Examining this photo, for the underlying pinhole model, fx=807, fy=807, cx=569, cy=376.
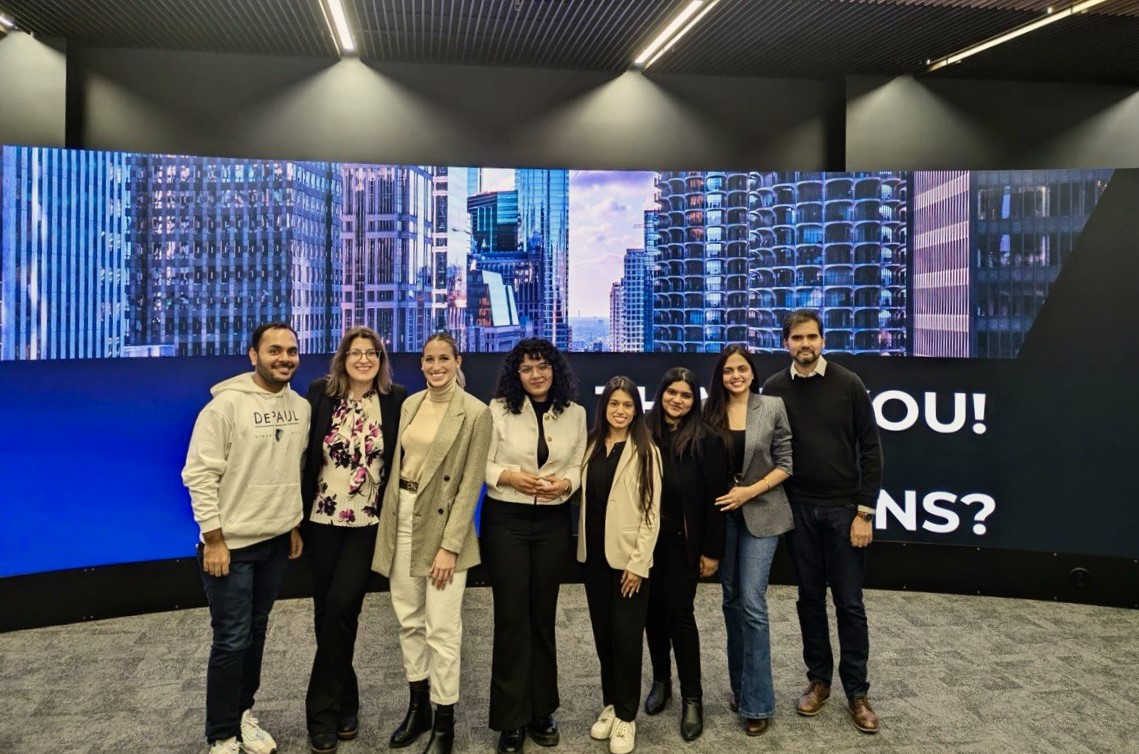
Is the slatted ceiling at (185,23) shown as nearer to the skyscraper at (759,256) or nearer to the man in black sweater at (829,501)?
the skyscraper at (759,256)

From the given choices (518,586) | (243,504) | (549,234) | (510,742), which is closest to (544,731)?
(510,742)

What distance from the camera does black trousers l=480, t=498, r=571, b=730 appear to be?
2.83m

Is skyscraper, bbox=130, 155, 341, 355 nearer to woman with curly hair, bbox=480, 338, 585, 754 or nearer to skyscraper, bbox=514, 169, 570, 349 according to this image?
skyscraper, bbox=514, 169, 570, 349

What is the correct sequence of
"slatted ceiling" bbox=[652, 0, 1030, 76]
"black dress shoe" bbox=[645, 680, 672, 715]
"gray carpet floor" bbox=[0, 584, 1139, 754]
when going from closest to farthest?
"gray carpet floor" bbox=[0, 584, 1139, 754]
"black dress shoe" bbox=[645, 680, 672, 715]
"slatted ceiling" bbox=[652, 0, 1030, 76]

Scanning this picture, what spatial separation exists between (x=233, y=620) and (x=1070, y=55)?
576 cm

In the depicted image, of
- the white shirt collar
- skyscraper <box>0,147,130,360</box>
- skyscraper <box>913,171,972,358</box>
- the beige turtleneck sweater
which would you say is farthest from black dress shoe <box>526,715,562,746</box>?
skyscraper <box>913,171,972,358</box>

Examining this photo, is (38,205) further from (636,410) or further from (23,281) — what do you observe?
(636,410)

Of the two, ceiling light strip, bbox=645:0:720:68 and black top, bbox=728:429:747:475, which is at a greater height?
ceiling light strip, bbox=645:0:720:68

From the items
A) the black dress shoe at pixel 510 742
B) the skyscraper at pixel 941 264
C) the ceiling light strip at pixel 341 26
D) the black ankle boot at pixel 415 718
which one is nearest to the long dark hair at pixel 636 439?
the black dress shoe at pixel 510 742

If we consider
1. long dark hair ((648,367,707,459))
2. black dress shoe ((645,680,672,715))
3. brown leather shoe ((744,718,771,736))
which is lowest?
brown leather shoe ((744,718,771,736))

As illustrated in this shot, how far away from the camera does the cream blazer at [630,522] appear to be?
2.82 meters

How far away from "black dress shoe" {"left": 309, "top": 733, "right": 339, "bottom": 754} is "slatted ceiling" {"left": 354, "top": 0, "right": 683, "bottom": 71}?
142 inches

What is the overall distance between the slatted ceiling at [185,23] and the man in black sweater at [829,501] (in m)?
3.30

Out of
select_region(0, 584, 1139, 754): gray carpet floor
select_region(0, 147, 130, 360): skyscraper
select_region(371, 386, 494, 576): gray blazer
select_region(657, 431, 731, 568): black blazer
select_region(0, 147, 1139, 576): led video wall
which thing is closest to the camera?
select_region(371, 386, 494, 576): gray blazer
